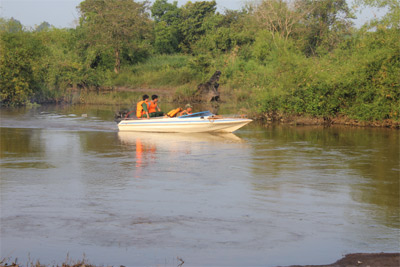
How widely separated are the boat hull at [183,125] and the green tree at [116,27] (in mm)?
28595

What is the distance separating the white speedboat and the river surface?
36.1 inches

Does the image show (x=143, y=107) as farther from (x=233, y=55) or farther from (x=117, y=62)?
(x=117, y=62)

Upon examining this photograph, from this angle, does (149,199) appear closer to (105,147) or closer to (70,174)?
(70,174)

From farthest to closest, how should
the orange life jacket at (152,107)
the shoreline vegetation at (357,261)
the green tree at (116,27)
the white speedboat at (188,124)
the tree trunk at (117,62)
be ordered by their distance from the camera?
the tree trunk at (117,62) → the green tree at (116,27) → the orange life jacket at (152,107) → the white speedboat at (188,124) → the shoreline vegetation at (357,261)

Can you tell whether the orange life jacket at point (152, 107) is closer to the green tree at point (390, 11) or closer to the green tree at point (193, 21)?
the green tree at point (390, 11)

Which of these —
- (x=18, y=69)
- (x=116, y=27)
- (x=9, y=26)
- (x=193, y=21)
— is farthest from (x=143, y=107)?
(x=193, y=21)

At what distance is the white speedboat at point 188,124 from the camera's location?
21.2 metres

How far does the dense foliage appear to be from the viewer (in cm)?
2391

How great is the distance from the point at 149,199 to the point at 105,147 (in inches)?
307

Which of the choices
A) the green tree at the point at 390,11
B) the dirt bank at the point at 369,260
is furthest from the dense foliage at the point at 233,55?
the dirt bank at the point at 369,260

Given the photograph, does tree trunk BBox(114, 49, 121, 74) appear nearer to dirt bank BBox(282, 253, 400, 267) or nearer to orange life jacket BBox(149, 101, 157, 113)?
orange life jacket BBox(149, 101, 157, 113)

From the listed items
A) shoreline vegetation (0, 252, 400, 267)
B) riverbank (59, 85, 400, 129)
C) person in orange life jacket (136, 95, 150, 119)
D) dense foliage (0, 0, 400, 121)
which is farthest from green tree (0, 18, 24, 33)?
shoreline vegetation (0, 252, 400, 267)

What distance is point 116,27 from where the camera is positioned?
49.4m

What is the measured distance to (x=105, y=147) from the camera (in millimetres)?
18516
